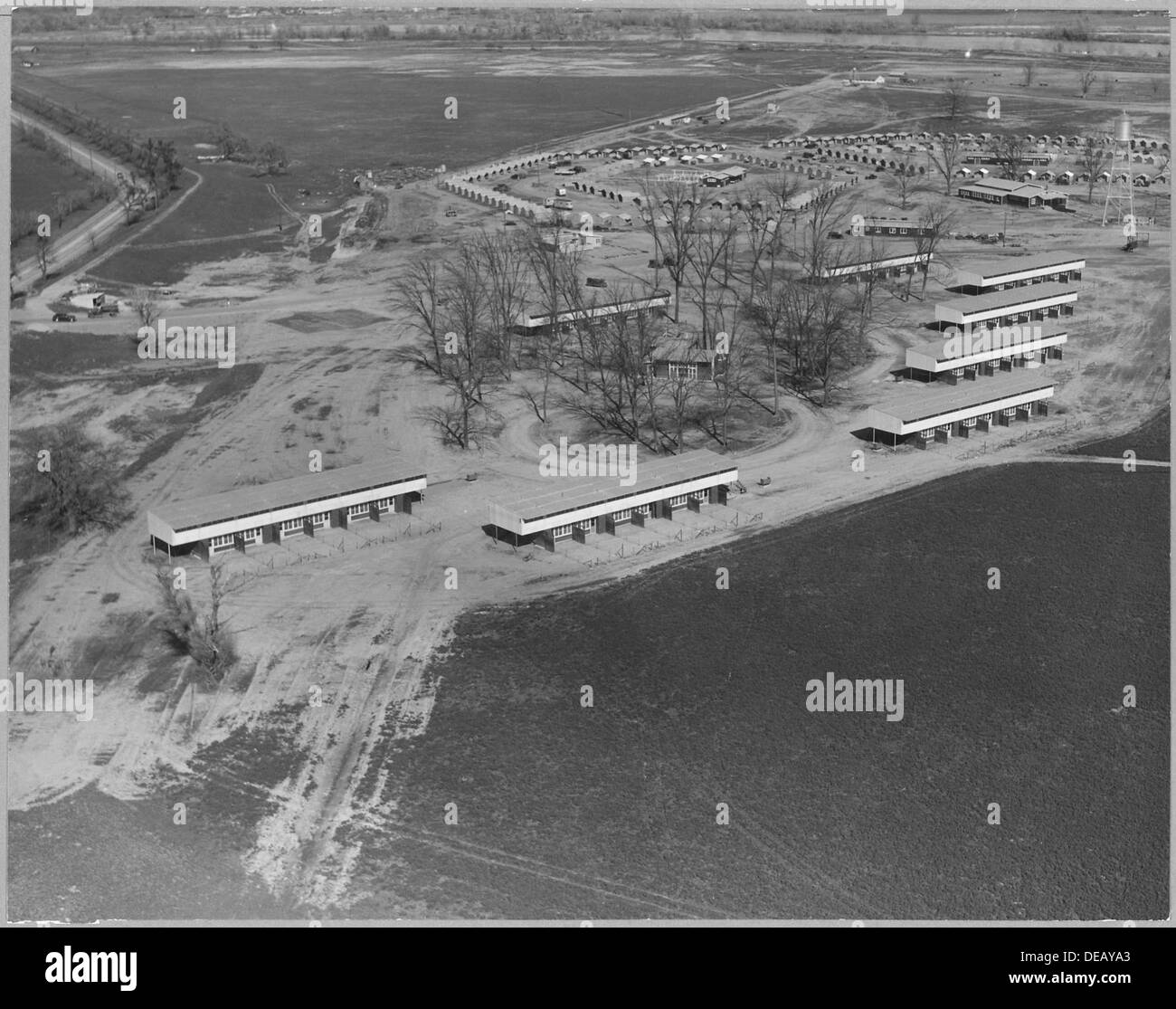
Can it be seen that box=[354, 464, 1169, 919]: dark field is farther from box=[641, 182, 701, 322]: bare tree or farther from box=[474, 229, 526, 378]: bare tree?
box=[641, 182, 701, 322]: bare tree

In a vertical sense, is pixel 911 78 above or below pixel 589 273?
above

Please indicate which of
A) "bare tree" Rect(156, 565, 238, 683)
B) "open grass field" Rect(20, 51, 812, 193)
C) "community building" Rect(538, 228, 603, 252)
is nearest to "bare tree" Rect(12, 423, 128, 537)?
"bare tree" Rect(156, 565, 238, 683)

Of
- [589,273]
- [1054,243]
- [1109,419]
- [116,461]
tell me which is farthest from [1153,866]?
[1054,243]

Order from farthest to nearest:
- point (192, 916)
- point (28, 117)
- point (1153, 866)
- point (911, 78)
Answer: point (911, 78), point (28, 117), point (1153, 866), point (192, 916)

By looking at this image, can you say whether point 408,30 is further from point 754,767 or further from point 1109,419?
point 754,767

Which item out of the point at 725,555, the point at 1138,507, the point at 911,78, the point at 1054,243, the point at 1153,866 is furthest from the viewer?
the point at 911,78

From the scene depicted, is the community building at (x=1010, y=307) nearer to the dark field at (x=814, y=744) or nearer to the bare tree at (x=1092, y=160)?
the dark field at (x=814, y=744)

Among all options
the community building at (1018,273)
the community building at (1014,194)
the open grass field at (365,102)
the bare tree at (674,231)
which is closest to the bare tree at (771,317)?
the bare tree at (674,231)
